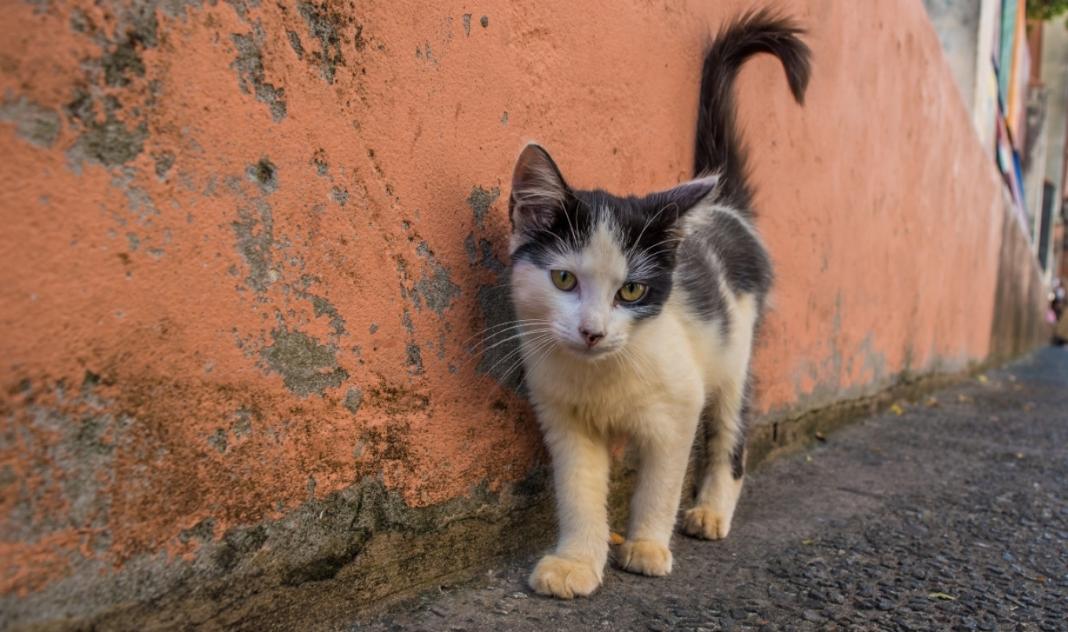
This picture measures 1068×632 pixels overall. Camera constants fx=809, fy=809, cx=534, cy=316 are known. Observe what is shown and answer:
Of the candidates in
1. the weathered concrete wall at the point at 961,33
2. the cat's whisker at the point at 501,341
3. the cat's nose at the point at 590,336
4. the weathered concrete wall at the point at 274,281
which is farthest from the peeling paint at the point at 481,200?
the weathered concrete wall at the point at 961,33

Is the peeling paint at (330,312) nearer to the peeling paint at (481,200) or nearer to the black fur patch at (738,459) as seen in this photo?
the peeling paint at (481,200)

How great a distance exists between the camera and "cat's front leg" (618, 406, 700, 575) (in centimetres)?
204

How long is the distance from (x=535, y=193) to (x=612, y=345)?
0.39 metres

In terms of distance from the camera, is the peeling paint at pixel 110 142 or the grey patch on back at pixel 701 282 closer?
the peeling paint at pixel 110 142

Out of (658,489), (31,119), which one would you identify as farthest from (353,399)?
(658,489)

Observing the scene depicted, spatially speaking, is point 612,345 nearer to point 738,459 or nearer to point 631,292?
point 631,292

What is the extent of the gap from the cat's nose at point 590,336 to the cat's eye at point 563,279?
0.14m


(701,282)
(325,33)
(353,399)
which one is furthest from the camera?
(701,282)

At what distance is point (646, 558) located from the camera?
79.6 inches

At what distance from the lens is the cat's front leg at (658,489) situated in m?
2.04

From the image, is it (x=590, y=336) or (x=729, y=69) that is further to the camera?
(x=729, y=69)

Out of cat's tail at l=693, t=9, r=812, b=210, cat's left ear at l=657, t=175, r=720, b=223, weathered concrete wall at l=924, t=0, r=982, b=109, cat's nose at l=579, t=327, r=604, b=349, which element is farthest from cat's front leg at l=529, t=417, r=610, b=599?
weathered concrete wall at l=924, t=0, r=982, b=109

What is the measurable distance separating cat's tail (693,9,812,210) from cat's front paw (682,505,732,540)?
109 centimetres

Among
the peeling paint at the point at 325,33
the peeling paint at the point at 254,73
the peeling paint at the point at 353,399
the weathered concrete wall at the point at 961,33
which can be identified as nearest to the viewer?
the peeling paint at the point at 254,73
